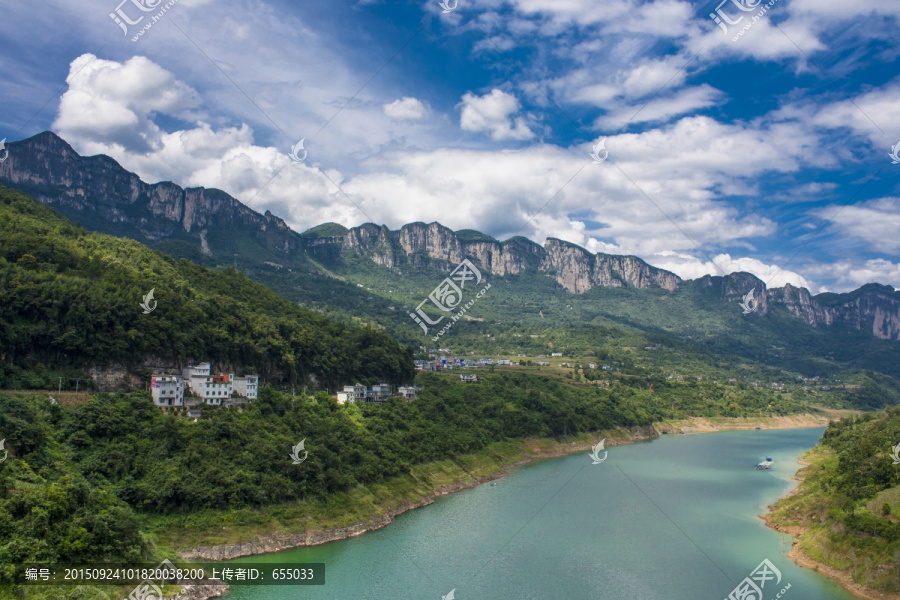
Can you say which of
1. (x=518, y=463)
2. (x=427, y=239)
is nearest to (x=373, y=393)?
(x=518, y=463)

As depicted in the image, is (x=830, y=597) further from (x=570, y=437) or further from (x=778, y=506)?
(x=570, y=437)

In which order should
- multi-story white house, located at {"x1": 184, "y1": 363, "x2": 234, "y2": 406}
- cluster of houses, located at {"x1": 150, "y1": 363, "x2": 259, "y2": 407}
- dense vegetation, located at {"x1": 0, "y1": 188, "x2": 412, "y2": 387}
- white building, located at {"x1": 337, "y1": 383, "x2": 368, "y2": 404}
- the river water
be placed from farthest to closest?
white building, located at {"x1": 337, "y1": 383, "x2": 368, "y2": 404} → multi-story white house, located at {"x1": 184, "y1": 363, "x2": 234, "y2": 406} → cluster of houses, located at {"x1": 150, "y1": 363, "x2": 259, "y2": 407} → dense vegetation, located at {"x1": 0, "y1": 188, "x2": 412, "y2": 387} → the river water

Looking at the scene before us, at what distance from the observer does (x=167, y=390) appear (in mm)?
27172

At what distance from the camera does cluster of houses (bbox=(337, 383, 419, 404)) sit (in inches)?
1491

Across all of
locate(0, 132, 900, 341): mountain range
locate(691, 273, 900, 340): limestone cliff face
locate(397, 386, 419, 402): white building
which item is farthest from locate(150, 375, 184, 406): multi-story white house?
locate(691, 273, 900, 340): limestone cliff face

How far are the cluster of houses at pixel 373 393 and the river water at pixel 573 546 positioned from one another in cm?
865

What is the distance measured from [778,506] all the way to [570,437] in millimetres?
19792

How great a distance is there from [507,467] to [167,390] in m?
21.8

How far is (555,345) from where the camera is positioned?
332ft
